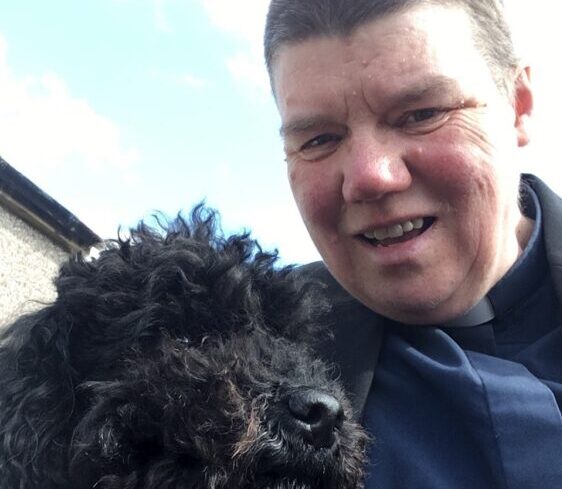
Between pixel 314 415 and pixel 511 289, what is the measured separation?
3.49 feet

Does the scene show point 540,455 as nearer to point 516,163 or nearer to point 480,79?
point 516,163

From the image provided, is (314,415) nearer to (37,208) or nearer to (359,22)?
(359,22)

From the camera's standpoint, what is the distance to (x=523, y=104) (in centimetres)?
309

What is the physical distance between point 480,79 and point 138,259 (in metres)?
1.34

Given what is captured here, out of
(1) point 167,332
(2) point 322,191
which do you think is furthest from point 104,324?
(2) point 322,191

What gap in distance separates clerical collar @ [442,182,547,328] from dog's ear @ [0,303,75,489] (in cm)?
135

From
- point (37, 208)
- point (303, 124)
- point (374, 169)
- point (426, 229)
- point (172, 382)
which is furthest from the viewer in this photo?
point (37, 208)

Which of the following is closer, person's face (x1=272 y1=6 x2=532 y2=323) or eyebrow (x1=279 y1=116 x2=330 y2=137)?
person's face (x1=272 y1=6 x2=532 y2=323)

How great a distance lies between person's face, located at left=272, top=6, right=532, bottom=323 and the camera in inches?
101

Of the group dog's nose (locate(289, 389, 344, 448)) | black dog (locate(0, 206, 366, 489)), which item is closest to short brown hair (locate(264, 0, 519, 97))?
black dog (locate(0, 206, 366, 489))

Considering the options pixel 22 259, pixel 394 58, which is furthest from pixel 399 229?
pixel 22 259

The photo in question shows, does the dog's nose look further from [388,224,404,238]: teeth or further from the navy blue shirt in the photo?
[388,224,404,238]: teeth

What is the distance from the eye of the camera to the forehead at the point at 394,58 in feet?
8.39

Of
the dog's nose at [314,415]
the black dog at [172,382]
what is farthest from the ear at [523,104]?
the dog's nose at [314,415]
